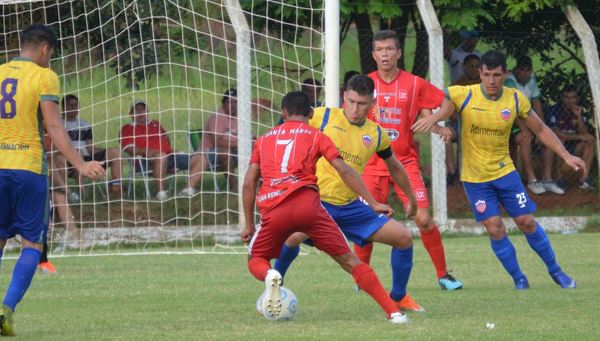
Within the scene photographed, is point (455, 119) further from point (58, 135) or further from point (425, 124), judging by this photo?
point (58, 135)

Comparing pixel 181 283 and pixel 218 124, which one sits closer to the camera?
pixel 181 283

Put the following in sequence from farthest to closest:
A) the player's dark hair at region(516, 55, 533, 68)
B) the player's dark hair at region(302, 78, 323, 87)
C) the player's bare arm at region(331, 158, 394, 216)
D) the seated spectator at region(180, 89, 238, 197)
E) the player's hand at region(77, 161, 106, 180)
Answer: the player's dark hair at region(516, 55, 533, 68) → the seated spectator at region(180, 89, 238, 197) → the player's dark hair at region(302, 78, 323, 87) → the player's bare arm at region(331, 158, 394, 216) → the player's hand at region(77, 161, 106, 180)

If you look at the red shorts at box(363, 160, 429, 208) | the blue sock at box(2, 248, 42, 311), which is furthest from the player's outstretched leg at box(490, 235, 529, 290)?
the blue sock at box(2, 248, 42, 311)

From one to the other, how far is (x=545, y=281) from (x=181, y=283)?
328cm

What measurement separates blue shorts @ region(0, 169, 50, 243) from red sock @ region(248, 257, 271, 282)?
1423 millimetres

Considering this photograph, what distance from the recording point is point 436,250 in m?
11.1

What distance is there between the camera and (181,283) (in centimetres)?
1168

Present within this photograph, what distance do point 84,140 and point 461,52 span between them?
5.66 metres

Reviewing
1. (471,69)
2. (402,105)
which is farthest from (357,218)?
(471,69)

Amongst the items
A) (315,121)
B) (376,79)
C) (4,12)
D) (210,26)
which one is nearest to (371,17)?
(210,26)

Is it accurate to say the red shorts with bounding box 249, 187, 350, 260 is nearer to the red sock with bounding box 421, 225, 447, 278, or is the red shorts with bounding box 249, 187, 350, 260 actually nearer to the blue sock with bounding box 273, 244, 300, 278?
the blue sock with bounding box 273, 244, 300, 278

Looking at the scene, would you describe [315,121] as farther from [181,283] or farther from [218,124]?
[218,124]

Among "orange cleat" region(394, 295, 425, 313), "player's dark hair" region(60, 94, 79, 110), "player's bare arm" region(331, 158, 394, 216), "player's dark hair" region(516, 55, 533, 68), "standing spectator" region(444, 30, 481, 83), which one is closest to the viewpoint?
"player's bare arm" region(331, 158, 394, 216)

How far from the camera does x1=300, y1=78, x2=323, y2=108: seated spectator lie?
15507mm
